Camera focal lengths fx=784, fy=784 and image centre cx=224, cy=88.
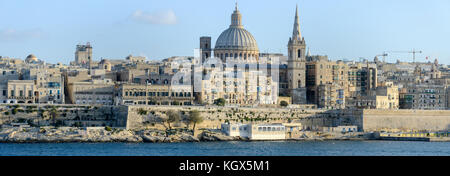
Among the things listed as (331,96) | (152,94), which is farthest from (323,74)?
(152,94)

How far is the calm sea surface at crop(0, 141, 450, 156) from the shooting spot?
34.8 metres

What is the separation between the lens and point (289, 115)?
Answer: 53.6 metres

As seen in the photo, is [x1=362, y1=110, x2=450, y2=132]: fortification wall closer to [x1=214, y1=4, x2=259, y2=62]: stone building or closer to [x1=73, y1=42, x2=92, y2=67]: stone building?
[x1=214, y1=4, x2=259, y2=62]: stone building

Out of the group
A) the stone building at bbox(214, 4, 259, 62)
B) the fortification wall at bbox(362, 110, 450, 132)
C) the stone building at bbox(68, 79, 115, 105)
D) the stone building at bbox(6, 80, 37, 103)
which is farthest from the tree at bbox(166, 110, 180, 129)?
the stone building at bbox(214, 4, 259, 62)

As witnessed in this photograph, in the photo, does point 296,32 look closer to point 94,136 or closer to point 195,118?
point 195,118

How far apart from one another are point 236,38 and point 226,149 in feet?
103

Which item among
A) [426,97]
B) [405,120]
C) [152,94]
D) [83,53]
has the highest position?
[83,53]

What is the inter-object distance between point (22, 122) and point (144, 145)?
32.7ft

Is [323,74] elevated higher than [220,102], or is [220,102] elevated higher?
[323,74]

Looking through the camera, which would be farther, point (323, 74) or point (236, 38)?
point (236, 38)

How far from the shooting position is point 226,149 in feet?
125

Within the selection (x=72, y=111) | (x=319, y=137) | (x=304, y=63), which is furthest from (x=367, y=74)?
(x=72, y=111)
